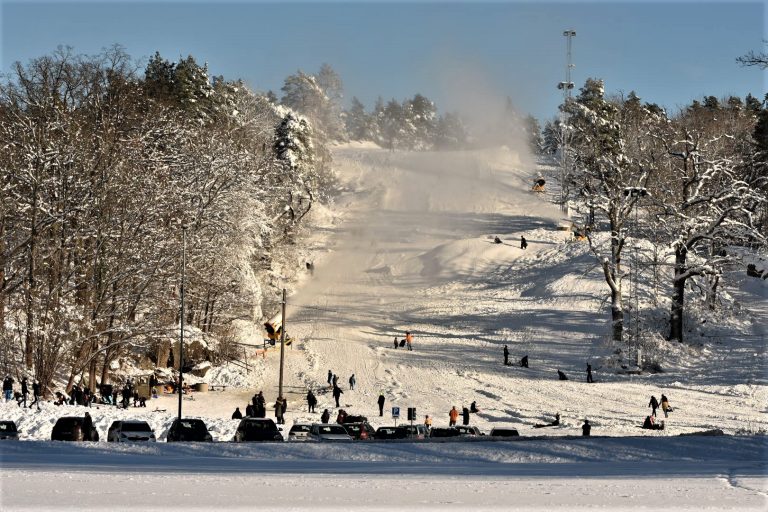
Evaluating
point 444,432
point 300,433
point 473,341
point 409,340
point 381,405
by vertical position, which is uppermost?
point 473,341

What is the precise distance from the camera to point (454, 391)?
4959 cm

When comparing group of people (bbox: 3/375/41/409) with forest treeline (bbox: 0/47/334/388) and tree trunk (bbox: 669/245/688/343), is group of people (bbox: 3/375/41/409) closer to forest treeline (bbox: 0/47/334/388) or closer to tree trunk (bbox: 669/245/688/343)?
forest treeline (bbox: 0/47/334/388)

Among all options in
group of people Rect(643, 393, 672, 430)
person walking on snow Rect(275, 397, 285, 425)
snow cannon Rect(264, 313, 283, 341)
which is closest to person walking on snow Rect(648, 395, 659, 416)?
group of people Rect(643, 393, 672, 430)

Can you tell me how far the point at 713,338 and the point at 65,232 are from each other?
121 feet

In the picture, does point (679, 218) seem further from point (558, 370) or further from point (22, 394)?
point (22, 394)

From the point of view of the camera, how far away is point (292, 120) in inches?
3861

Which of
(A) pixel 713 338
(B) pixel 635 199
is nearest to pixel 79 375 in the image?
(B) pixel 635 199

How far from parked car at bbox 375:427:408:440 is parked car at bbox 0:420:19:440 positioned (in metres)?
10.7

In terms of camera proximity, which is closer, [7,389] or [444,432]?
[444,432]

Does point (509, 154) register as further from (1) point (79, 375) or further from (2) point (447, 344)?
(1) point (79, 375)

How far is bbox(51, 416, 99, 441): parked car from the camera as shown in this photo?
28812mm

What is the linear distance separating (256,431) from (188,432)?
1.91m

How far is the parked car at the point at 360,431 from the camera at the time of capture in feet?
107

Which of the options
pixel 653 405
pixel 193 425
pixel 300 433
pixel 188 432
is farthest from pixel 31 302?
pixel 653 405
